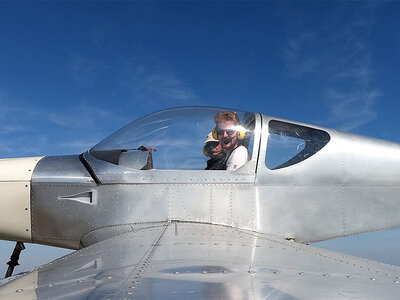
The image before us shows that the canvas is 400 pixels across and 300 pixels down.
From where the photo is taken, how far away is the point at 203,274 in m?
2.26

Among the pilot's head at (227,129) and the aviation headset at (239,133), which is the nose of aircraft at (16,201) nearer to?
the aviation headset at (239,133)

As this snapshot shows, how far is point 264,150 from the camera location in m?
5.18

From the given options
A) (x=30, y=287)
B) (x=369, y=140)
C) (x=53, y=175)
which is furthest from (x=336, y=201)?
(x=30, y=287)

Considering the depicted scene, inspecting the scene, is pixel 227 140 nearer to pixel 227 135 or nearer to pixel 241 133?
pixel 227 135

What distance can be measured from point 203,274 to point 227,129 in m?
3.23

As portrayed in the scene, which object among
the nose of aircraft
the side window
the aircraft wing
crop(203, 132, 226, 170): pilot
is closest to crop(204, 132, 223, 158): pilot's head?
crop(203, 132, 226, 170): pilot

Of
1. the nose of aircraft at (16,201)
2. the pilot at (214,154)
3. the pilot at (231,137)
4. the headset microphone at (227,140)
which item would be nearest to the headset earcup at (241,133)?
the pilot at (231,137)

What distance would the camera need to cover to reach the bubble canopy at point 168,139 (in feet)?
17.2

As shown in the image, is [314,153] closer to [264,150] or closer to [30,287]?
[264,150]

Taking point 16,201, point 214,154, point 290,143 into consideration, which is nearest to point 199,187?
point 214,154

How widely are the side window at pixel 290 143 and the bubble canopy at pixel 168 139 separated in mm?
311

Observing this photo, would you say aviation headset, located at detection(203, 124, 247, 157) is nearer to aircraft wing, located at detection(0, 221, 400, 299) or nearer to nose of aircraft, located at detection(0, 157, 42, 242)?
aircraft wing, located at detection(0, 221, 400, 299)

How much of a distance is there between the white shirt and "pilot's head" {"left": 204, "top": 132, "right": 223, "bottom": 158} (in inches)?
Answer: 6.4

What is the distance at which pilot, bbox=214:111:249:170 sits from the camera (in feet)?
16.8
